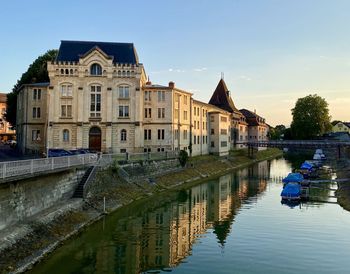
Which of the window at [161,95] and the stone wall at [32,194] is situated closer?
the stone wall at [32,194]

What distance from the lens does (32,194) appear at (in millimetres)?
30047

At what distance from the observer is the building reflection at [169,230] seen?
26562mm

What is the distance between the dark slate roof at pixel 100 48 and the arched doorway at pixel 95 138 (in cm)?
1299

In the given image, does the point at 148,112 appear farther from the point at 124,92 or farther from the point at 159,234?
the point at 159,234

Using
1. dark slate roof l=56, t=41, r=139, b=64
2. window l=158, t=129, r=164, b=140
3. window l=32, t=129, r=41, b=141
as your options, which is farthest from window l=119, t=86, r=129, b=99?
window l=32, t=129, r=41, b=141

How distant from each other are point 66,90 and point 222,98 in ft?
227

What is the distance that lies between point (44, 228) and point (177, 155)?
42645mm

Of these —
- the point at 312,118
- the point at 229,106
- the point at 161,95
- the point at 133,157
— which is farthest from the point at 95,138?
the point at 312,118

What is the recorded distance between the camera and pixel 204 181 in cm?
6900

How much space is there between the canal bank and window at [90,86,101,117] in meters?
17.6

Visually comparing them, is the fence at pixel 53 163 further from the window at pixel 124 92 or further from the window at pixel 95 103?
the window at pixel 95 103

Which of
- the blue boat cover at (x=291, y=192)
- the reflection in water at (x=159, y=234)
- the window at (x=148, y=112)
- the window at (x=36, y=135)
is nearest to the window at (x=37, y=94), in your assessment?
the window at (x=36, y=135)

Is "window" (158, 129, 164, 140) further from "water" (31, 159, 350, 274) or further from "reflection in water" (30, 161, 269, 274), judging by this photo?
"water" (31, 159, 350, 274)

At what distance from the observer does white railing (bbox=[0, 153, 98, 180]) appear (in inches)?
976
